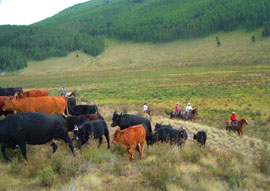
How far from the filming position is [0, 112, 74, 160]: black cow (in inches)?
271

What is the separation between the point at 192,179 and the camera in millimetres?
7309

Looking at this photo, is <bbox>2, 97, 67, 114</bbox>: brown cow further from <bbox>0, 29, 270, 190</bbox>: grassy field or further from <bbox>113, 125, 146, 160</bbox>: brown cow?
<bbox>113, 125, 146, 160</bbox>: brown cow

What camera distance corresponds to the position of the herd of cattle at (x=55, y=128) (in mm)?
6980

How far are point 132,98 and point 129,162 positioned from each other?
28282 millimetres

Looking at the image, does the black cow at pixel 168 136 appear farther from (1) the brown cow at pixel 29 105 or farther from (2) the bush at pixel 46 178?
(2) the bush at pixel 46 178

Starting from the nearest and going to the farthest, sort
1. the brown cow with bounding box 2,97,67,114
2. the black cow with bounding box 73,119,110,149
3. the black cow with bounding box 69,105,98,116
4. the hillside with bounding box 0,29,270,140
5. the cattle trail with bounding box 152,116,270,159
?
the black cow with bounding box 73,119,110,149 < the brown cow with bounding box 2,97,67,114 < the cattle trail with bounding box 152,116,270,159 < the black cow with bounding box 69,105,98,116 < the hillside with bounding box 0,29,270,140

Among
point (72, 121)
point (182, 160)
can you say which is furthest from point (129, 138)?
point (72, 121)

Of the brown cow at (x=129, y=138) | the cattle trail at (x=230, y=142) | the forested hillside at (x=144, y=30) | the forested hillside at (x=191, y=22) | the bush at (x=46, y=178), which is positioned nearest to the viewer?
the bush at (x=46, y=178)

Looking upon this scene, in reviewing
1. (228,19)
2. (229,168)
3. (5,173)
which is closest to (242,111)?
(229,168)

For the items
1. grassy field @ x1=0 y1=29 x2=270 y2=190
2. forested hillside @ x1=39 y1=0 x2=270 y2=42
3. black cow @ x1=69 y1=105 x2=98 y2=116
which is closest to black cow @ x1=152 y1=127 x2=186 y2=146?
grassy field @ x1=0 y1=29 x2=270 y2=190

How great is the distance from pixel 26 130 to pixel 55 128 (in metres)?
0.79

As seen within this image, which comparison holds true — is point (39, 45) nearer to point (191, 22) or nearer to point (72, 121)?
point (191, 22)

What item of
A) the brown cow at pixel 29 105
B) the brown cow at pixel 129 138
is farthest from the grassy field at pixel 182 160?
the brown cow at pixel 29 105

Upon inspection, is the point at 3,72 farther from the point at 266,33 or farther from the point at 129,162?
the point at 129,162
